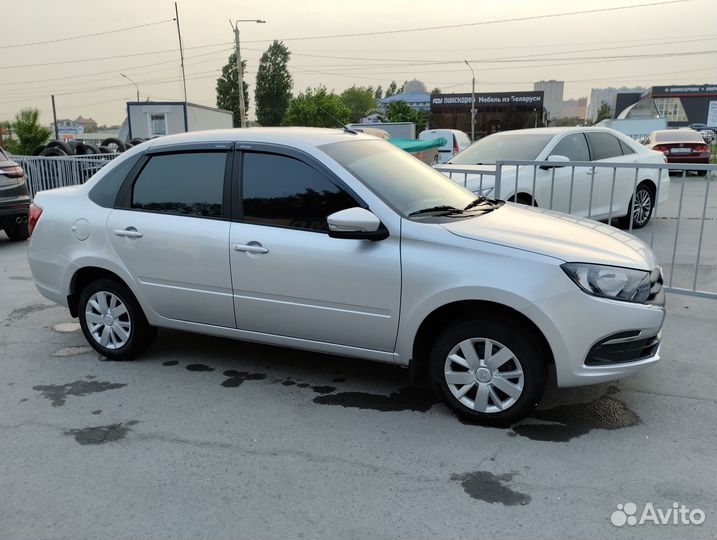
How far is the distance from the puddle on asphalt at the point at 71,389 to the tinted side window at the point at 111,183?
134 cm

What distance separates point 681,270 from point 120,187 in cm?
630

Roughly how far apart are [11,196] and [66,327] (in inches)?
198

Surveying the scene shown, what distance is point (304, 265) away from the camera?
397 cm

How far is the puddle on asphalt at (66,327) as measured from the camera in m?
5.80

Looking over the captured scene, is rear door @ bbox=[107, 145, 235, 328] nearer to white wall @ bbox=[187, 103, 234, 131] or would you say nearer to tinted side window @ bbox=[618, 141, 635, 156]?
tinted side window @ bbox=[618, 141, 635, 156]

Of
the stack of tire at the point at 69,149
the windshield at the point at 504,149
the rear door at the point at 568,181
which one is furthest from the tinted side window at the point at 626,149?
the stack of tire at the point at 69,149

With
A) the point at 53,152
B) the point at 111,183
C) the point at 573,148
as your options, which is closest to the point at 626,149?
the point at 573,148

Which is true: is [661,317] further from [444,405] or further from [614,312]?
[444,405]

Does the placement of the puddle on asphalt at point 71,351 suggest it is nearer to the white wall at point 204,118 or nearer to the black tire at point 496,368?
the black tire at point 496,368

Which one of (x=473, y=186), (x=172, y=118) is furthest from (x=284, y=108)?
(x=473, y=186)

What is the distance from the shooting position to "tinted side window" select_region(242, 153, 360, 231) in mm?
4012

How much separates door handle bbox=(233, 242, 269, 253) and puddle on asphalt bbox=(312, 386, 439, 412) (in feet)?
3.51

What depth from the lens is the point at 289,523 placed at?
2.85 m

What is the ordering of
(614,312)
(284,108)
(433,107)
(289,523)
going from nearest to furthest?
(289,523)
(614,312)
(284,108)
(433,107)
